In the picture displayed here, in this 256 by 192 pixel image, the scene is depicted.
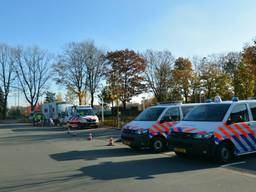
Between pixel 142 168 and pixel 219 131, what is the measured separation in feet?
8.54

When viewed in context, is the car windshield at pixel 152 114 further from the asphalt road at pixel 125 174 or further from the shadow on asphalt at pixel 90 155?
the asphalt road at pixel 125 174

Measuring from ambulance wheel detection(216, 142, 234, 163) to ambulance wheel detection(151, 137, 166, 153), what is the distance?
3178mm

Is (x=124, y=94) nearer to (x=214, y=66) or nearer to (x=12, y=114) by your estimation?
(x=214, y=66)

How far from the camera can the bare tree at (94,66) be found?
53438 mm

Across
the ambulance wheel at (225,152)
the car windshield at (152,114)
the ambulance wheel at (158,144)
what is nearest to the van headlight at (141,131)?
the ambulance wheel at (158,144)

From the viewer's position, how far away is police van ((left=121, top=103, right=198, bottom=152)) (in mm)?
12359

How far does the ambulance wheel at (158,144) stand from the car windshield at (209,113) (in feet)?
6.18

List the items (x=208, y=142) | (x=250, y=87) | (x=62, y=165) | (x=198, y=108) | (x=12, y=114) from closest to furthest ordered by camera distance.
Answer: (x=208, y=142) < (x=62, y=165) < (x=198, y=108) < (x=250, y=87) < (x=12, y=114)

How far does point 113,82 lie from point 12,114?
152 ft

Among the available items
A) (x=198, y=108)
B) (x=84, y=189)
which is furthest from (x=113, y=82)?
(x=84, y=189)

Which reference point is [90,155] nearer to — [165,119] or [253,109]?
[165,119]

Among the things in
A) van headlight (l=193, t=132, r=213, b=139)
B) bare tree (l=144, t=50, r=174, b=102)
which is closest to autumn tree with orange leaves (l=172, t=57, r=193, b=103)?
bare tree (l=144, t=50, r=174, b=102)

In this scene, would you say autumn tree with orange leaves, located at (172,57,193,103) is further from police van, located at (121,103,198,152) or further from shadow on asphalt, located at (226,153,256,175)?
shadow on asphalt, located at (226,153,256,175)

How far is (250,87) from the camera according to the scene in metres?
39.2
